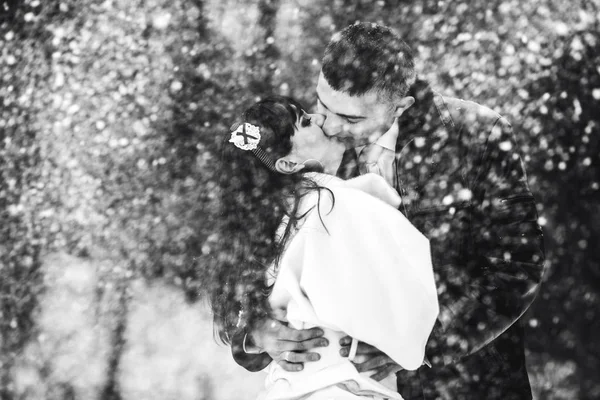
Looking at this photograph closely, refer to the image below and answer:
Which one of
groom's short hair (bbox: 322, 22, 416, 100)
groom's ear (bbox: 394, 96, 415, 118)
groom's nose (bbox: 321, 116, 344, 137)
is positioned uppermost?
groom's short hair (bbox: 322, 22, 416, 100)

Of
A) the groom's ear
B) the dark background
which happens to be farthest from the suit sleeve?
the dark background

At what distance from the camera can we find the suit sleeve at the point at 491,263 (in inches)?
62.3

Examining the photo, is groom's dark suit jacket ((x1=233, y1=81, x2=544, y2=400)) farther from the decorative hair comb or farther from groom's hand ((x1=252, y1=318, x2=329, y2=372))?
the decorative hair comb

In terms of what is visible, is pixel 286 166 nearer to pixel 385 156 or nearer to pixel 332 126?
pixel 332 126

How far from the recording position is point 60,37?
11.4 ft

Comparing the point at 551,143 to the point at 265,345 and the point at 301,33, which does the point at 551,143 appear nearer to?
the point at 301,33

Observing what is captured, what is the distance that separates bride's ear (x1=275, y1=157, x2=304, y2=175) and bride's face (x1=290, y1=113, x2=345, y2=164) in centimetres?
2

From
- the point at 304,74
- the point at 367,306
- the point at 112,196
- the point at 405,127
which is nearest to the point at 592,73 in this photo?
the point at 304,74

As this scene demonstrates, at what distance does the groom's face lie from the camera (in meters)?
1.86

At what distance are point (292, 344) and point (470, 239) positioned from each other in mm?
591

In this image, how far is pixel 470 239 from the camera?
177 centimetres

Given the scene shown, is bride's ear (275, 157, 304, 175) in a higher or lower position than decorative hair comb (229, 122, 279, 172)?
lower

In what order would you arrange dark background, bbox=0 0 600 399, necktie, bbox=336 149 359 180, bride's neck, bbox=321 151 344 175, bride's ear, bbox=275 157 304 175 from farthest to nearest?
dark background, bbox=0 0 600 399
necktie, bbox=336 149 359 180
bride's neck, bbox=321 151 344 175
bride's ear, bbox=275 157 304 175

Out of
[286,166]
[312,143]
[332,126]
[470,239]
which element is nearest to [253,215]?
[286,166]
